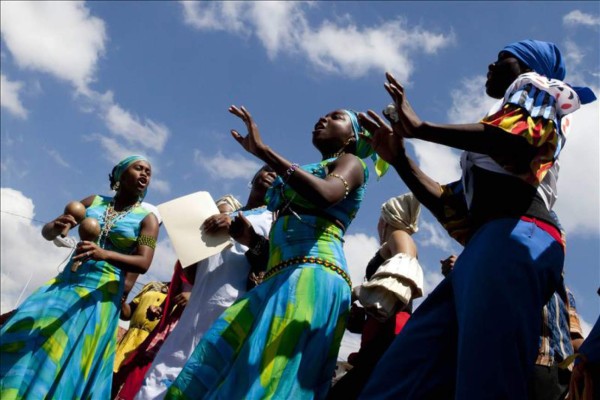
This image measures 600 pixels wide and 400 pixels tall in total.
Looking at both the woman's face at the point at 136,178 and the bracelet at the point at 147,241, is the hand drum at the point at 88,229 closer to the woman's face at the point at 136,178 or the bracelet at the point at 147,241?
the bracelet at the point at 147,241

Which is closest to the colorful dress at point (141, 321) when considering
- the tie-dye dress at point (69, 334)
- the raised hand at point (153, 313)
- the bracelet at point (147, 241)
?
the raised hand at point (153, 313)

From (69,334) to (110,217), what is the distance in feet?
2.74

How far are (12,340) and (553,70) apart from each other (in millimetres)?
3425

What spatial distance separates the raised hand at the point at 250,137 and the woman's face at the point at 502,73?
1.02m

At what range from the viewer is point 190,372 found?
2.91 m

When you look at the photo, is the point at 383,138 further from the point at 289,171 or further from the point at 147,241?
the point at 147,241

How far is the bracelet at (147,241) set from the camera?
14.8 ft

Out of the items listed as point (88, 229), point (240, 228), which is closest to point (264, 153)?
point (240, 228)

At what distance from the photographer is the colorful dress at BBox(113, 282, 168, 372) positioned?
237 inches

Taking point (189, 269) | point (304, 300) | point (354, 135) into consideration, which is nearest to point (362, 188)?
point (354, 135)

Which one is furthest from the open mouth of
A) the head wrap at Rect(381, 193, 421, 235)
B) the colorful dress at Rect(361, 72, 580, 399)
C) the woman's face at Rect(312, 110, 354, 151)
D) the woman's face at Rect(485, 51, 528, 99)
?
the colorful dress at Rect(361, 72, 580, 399)

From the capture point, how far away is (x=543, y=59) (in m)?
2.65

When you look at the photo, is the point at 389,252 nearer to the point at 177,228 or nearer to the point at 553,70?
the point at 177,228

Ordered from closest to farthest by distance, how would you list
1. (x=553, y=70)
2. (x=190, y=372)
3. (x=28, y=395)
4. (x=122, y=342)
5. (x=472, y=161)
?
(x=472, y=161) → (x=553, y=70) → (x=190, y=372) → (x=28, y=395) → (x=122, y=342)
